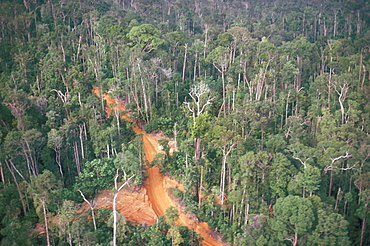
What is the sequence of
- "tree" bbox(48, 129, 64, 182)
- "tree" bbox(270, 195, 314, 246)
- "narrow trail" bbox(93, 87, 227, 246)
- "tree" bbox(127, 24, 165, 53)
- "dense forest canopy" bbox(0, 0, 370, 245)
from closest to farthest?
1. "tree" bbox(270, 195, 314, 246)
2. "dense forest canopy" bbox(0, 0, 370, 245)
3. "narrow trail" bbox(93, 87, 227, 246)
4. "tree" bbox(48, 129, 64, 182)
5. "tree" bbox(127, 24, 165, 53)

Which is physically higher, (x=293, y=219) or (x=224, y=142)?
(x=224, y=142)

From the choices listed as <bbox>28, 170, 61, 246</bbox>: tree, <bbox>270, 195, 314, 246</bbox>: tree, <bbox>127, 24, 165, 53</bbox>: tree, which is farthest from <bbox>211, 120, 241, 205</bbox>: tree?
<bbox>127, 24, 165, 53</bbox>: tree

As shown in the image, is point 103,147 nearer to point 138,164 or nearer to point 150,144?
point 138,164

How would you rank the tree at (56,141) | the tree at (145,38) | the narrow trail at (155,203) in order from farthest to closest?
the tree at (145,38), the tree at (56,141), the narrow trail at (155,203)

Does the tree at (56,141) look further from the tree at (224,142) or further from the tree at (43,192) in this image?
the tree at (224,142)

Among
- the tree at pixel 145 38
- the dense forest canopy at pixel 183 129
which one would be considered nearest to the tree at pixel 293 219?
the dense forest canopy at pixel 183 129

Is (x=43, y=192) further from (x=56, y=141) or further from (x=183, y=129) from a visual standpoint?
(x=183, y=129)

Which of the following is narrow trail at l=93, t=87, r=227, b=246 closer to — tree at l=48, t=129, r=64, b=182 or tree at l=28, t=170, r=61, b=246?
tree at l=28, t=170, r=61, b=246

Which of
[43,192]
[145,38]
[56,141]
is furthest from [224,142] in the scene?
[145,38]
